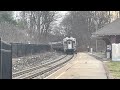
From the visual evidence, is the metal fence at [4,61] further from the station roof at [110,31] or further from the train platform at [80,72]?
the station roof at [110,31]

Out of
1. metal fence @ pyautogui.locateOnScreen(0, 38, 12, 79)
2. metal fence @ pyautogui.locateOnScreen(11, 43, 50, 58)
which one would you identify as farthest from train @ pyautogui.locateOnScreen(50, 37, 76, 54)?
metal fence @ pyautogui.locateOnScreen(0, 38, 12, 79)

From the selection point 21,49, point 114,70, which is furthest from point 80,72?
point 21,49

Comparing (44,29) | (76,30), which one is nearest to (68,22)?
(76,30)

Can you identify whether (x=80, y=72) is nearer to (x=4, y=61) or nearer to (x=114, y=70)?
(x=114, y=70)

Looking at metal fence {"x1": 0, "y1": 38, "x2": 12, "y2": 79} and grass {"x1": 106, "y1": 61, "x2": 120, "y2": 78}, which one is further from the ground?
metal fence {"x1": 0, "y1": 38, "x2": 12, "y2": 79}

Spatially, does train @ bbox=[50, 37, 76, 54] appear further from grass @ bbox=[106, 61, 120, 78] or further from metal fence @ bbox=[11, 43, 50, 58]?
grass @ bbox=[106, 61, 120, 78]

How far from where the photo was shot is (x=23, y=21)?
235 feet
